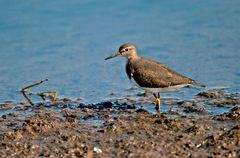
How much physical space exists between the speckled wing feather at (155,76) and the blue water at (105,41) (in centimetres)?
84

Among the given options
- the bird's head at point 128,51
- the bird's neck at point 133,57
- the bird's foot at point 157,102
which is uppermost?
the bird's head at point 128,51

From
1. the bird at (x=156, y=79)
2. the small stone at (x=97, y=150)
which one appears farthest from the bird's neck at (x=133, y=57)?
the small stone at (x=97, y=150)

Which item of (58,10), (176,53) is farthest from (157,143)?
(58,10)

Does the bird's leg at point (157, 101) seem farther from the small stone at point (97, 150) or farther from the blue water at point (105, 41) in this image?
the small stone at point (97, 150)

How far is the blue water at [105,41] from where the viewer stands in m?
13.2

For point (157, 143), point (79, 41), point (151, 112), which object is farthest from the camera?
point (79, 41)

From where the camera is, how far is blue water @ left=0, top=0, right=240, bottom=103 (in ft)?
43.2

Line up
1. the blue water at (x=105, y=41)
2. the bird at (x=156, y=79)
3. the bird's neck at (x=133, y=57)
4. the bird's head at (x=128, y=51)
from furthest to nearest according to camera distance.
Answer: the blue water at (x=105, y=41), the bird's head at (x=128, y=51), the bird's neck at (x=133, y=57), the bird at (x=156, y=79)

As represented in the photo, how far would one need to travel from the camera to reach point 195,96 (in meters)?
11.9

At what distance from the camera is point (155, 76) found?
1134 cm

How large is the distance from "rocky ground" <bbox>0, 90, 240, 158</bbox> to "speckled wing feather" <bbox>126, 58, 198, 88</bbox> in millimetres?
421

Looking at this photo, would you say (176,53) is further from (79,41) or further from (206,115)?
(206,115)

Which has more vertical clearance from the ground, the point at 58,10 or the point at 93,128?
the point at 58,10

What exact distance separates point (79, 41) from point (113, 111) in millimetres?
4926
